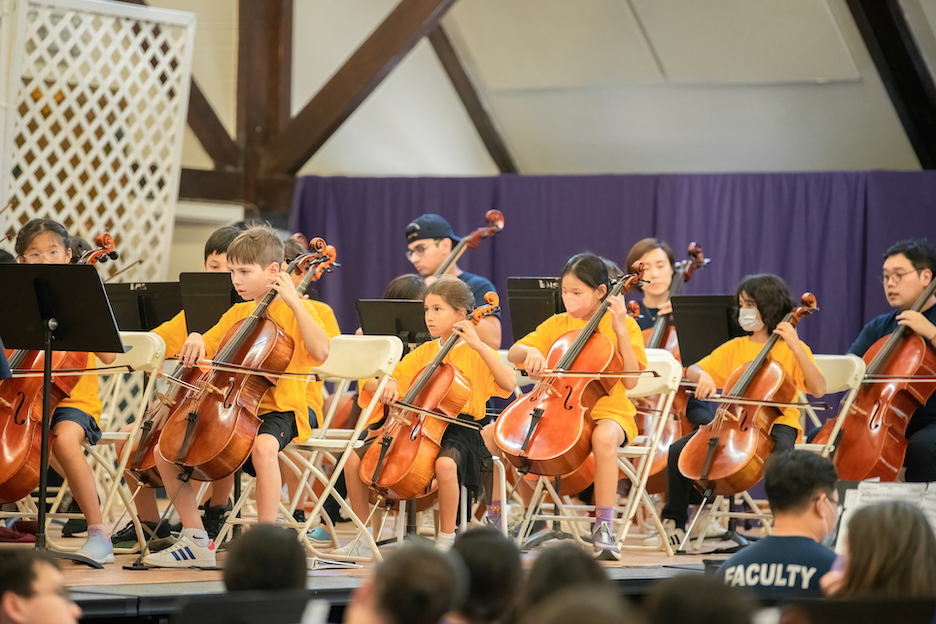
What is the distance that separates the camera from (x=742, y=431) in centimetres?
394

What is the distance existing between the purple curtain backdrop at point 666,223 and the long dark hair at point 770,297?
6.73 ft

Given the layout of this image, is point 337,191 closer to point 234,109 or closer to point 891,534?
point 234,109

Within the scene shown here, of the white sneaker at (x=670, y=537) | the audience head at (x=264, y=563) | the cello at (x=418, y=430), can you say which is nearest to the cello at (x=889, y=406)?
the white sneaker at (x=670, y=537)

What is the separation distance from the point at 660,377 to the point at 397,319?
3.24ft

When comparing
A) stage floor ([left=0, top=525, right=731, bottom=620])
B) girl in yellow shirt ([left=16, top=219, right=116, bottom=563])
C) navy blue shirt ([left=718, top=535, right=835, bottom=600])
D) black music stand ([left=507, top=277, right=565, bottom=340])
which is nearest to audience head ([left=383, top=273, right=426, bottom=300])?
black music stand ([left=507, top=277, right=565, bottom=340])

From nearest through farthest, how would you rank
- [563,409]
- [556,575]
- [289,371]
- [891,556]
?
1. [556,575]
2. [891,556]
3. [289,371]
4. [563,409]

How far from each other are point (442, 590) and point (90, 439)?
96.6 inches

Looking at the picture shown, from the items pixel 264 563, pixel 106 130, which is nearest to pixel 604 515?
pixel 264 563

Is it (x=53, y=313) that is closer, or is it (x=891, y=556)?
(x=891, y=556)

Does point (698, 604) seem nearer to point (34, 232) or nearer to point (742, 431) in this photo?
point (742, 431)

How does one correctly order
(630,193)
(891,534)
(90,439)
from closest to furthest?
(891,534) < (90,439) < (630,193)

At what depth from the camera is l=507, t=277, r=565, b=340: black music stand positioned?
13.9ft

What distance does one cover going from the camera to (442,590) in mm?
→ 1558

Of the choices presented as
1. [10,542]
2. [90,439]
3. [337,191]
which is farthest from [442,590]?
[337,191]
